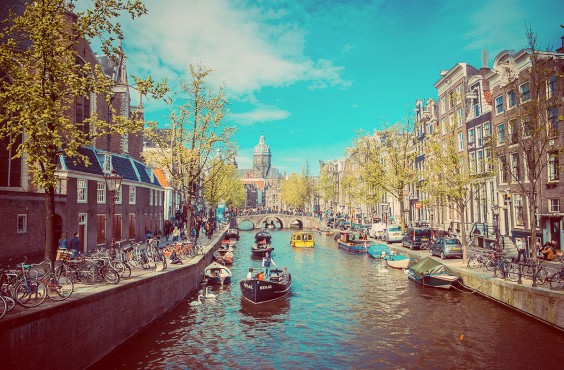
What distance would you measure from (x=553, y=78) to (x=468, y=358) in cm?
2519

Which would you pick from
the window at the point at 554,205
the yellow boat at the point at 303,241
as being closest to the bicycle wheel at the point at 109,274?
the window at the point at 554,205

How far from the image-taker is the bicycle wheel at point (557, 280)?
1927 cm

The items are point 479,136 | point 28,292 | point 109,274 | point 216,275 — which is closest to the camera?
point 28,292

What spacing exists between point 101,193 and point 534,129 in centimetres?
3152

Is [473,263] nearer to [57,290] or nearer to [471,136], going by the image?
[471,136]

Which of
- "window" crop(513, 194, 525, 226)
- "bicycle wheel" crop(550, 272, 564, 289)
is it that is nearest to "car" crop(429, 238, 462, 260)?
Answer: "window" crop(513, 194, 525, 226)

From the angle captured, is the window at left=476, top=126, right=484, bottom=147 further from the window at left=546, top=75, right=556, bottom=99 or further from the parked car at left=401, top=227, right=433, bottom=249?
the window at left=546, top=75, right=556, bottom=99

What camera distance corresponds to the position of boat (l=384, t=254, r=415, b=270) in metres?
37.3

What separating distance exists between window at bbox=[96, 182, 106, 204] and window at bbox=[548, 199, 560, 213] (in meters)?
36.2

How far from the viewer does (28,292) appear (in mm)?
13102

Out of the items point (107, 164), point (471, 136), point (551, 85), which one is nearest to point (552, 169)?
point (551, 85)

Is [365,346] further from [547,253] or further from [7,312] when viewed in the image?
[547,253]

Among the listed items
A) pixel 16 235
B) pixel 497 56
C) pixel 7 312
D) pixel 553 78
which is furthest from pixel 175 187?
pixel 7 312

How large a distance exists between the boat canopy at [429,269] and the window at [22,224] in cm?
2599
